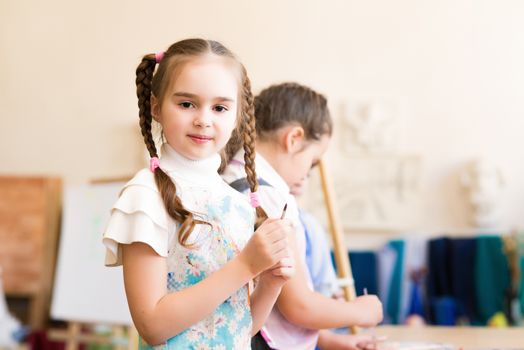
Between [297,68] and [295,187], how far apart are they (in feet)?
9.04

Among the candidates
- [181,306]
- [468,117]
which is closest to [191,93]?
[181,306]

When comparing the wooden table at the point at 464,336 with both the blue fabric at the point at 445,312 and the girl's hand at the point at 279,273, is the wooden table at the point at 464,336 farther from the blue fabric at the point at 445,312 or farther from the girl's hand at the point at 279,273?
the blue fabric at the point at 445,312

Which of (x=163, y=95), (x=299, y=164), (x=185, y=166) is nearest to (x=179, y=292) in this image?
(x=185, y=166)

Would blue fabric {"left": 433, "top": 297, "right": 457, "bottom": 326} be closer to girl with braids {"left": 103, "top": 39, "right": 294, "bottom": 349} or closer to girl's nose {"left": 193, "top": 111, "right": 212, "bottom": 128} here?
girl with braids {"left": 103, "top": 39, "right": 294, "bottom": 349}

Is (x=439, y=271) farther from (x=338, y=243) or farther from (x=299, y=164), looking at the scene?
(x=299, y=164)

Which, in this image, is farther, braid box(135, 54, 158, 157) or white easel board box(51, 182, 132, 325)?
white easel board box(51, 182, 132, 325)

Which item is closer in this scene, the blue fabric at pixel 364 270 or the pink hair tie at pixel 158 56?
the pink hair tie at pixel 158 56

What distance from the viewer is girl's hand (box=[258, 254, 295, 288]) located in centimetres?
107

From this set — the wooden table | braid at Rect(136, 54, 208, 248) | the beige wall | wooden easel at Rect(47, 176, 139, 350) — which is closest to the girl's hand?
braid at Rect(136, 54, 208, 248)

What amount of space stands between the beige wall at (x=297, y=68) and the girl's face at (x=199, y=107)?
320cm

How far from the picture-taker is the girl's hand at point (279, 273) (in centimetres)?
107

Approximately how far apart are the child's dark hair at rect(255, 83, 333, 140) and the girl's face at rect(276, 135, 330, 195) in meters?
0.02

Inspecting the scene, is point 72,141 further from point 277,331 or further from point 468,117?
point 277,331

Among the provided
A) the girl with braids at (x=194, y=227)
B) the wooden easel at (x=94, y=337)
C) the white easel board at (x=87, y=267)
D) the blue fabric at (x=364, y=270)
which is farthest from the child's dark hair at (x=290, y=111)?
the blue fabric at (x=364, y=270)
